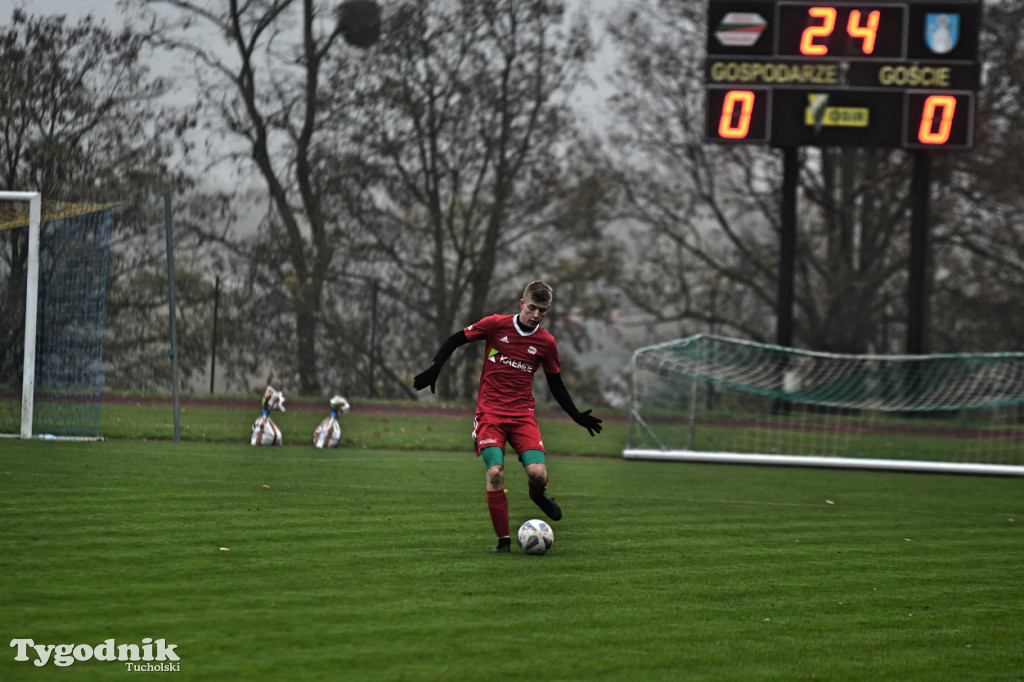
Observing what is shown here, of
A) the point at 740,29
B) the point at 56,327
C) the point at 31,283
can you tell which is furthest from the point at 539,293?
the point at 740,29

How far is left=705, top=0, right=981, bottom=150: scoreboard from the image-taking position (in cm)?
1992

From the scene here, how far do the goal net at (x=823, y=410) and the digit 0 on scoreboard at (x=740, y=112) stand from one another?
380 cm

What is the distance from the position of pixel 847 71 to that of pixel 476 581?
16667 mm

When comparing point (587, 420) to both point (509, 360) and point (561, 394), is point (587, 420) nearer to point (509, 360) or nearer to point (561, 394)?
point (561, 394)

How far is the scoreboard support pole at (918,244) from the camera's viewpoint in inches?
823

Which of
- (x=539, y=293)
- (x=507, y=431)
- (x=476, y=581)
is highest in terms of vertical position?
(x=539, y=293)

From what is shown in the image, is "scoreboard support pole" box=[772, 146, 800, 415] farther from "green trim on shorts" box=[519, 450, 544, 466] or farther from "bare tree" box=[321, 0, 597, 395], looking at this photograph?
"green trim on shorts" box=[519, 450, 544, 466]

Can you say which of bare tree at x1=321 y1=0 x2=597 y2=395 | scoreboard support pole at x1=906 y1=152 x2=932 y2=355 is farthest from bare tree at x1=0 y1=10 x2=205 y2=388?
scoreboard support pole at x1=906 y1=152 x2=932 y2=355

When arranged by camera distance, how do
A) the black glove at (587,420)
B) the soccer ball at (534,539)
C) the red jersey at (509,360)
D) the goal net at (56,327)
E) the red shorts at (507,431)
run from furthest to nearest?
the goal net at (56,327) → the black glove at (587,420) → the red jersey at (509,360) → the red shorts at (507,431) → the soccer ball at (534,539)

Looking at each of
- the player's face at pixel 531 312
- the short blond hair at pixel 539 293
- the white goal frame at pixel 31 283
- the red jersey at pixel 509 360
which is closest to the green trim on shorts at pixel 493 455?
the red jersey at pixel 509 360

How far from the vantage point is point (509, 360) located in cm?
730

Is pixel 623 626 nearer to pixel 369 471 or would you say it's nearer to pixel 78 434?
pixel 369 471

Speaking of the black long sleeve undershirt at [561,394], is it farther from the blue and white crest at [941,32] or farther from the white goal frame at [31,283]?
the blue and white crest at [941,32]

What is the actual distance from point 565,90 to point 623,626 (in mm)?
23002
